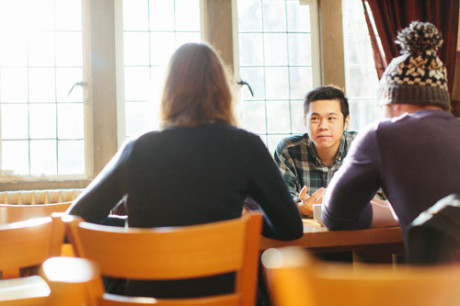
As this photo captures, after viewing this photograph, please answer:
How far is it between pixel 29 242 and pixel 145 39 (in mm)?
3086

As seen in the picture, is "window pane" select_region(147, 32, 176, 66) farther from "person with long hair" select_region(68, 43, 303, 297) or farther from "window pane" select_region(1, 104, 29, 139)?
"person with long hair" select_region(68, 43, 303, 297)

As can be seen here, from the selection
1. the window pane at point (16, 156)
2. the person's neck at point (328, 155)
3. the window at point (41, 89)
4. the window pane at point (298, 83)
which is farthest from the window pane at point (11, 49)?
the person's neck at point (328, 155)

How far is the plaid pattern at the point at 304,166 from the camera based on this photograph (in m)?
2.48

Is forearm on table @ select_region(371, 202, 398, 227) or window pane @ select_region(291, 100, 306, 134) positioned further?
window pane @ select_region(291, 100, 306, 134)

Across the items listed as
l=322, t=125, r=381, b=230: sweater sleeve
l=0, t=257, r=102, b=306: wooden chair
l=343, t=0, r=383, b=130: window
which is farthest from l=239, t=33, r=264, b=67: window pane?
l=0, t=257, r=102, b=306: wooden chair

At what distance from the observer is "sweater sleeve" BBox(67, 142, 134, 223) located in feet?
4.24

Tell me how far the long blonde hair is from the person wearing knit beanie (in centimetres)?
42

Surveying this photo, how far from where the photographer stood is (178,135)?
4.11 ft

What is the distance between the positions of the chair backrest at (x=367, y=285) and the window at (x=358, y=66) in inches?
148

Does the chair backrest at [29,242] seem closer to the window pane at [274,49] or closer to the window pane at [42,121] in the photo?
the window pane at [42,121]

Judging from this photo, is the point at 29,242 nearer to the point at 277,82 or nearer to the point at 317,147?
the point at 317,147

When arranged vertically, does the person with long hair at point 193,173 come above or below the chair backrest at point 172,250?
above

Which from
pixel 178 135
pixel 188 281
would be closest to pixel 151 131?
pixel 178 135

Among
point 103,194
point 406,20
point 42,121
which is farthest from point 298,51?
point 103,194
